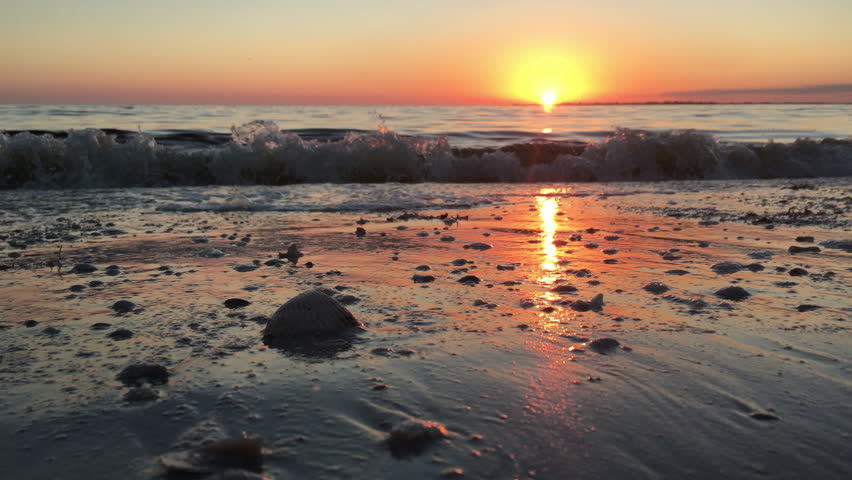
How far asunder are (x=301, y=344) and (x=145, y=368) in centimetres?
75

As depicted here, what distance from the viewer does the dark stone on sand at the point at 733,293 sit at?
13.5 feet

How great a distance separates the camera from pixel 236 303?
3.98 metres

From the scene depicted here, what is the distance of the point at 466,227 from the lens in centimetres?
777

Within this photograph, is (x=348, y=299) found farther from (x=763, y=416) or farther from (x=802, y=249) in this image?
(x=802, y=249)

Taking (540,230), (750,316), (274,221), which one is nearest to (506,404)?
(750,316)

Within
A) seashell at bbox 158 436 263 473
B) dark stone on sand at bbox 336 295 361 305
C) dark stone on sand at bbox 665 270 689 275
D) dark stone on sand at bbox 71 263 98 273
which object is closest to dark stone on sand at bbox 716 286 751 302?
dark stone on sand at bbox 665 270 689 275

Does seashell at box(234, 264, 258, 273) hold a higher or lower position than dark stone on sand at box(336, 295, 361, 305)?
lower

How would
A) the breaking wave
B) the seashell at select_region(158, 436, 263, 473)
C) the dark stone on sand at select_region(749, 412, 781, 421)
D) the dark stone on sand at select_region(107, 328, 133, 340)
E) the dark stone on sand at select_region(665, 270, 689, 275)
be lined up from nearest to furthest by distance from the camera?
the seashell at select_region(158, 436, 263, 473), the dark stone on sand at select_region(749, 412, 781, 421), the dark stone on sand at select_region(107, 328, 133, 340), the dark stone on sand at select_region(665, 270, 689, 275), the breaking wave

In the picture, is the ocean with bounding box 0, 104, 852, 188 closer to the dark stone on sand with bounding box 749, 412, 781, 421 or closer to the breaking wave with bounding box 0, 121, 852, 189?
the breaking wave with bounding box 0, 121, 852, 189

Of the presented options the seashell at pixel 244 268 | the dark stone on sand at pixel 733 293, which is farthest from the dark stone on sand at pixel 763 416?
the seashell at pixel 244 268

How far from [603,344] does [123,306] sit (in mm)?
2823

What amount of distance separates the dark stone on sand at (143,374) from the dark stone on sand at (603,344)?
6.52 feet

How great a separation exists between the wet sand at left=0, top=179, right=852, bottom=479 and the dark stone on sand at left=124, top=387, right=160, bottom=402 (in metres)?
0.03

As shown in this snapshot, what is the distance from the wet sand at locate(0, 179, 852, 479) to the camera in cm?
212
